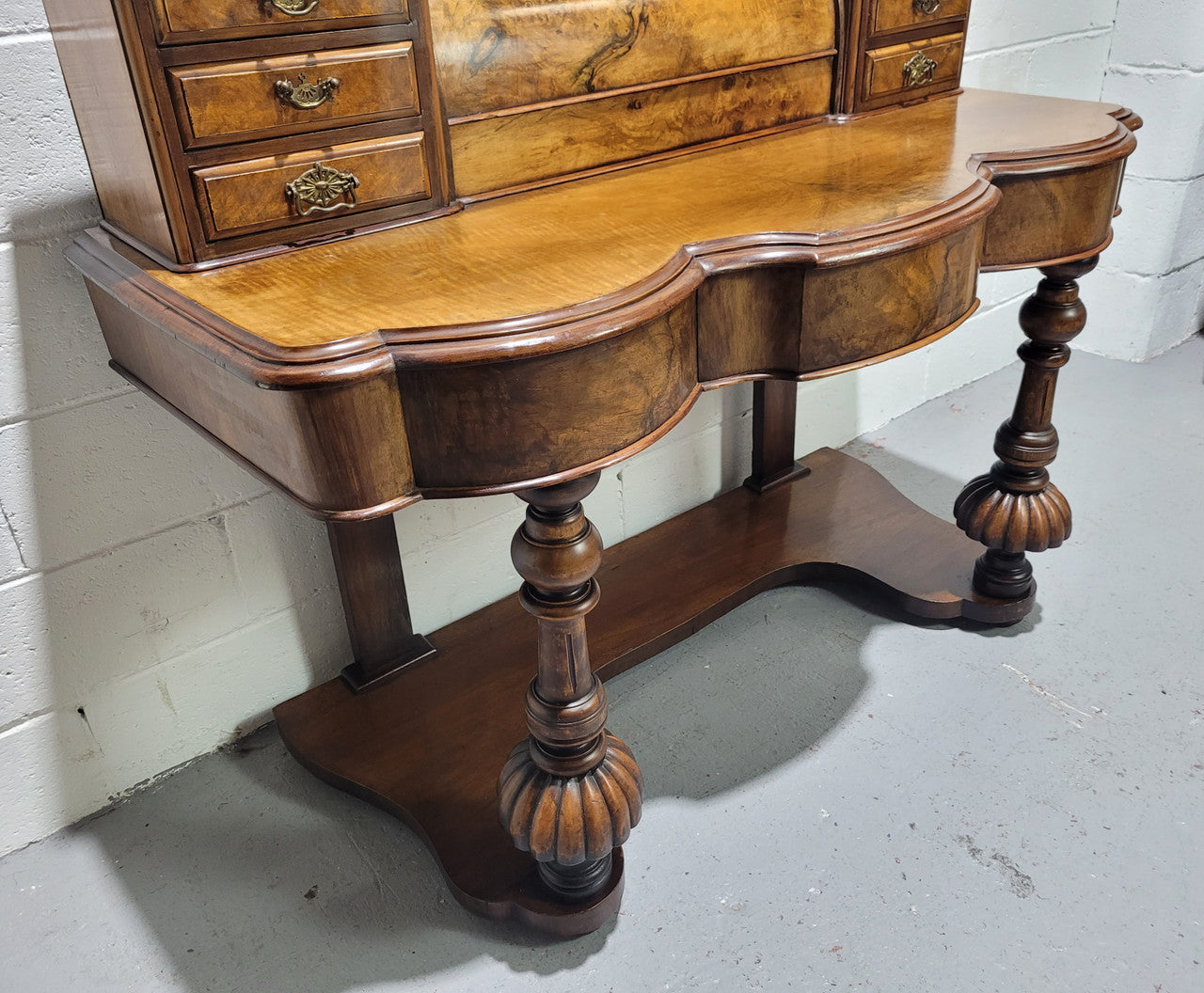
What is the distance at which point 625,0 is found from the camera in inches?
52.2

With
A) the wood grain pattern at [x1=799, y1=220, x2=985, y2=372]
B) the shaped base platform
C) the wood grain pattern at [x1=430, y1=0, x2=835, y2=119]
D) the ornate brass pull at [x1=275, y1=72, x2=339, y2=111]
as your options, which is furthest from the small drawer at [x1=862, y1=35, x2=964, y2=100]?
the ornate brass pull at [x1=275, y1=72, x2=339, y2=111]

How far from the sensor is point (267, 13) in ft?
3.32

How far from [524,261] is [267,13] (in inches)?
14.0

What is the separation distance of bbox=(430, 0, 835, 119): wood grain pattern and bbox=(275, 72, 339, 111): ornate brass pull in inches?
6.9

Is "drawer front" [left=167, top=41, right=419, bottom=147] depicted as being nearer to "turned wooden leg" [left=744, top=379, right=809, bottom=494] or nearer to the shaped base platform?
the shaped base platform

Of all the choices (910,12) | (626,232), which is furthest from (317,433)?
(910,12)

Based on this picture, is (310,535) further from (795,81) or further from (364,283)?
(795,81)

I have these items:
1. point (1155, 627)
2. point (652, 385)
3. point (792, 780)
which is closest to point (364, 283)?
point (652, 385)

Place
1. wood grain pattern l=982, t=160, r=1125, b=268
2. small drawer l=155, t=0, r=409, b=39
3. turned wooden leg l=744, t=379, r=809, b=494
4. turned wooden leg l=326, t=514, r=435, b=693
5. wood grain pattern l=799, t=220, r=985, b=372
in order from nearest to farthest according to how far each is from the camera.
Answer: small drawer l=155, t=0, r=409, b=39 < wood grain pattern l=799, t=220, r=985, b=372 < wood grain pattern l=982, t=160, r=1125, b=268 < turned wooden leg l=326, t=514, r=435, b=693 < turned wooden leg l=744, t=379, r=809, b=494

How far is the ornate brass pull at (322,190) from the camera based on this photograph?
1.09 metres

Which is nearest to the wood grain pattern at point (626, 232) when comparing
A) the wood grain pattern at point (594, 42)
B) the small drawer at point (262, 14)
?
the wood grain pattern at point (594, 42)

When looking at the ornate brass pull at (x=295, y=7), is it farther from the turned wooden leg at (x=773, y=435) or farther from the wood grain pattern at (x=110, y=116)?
the turned wooden leg at (x=773, y=435)

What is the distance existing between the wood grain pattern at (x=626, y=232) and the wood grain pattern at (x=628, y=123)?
4cm

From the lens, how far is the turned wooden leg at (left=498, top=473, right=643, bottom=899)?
1039 mm
